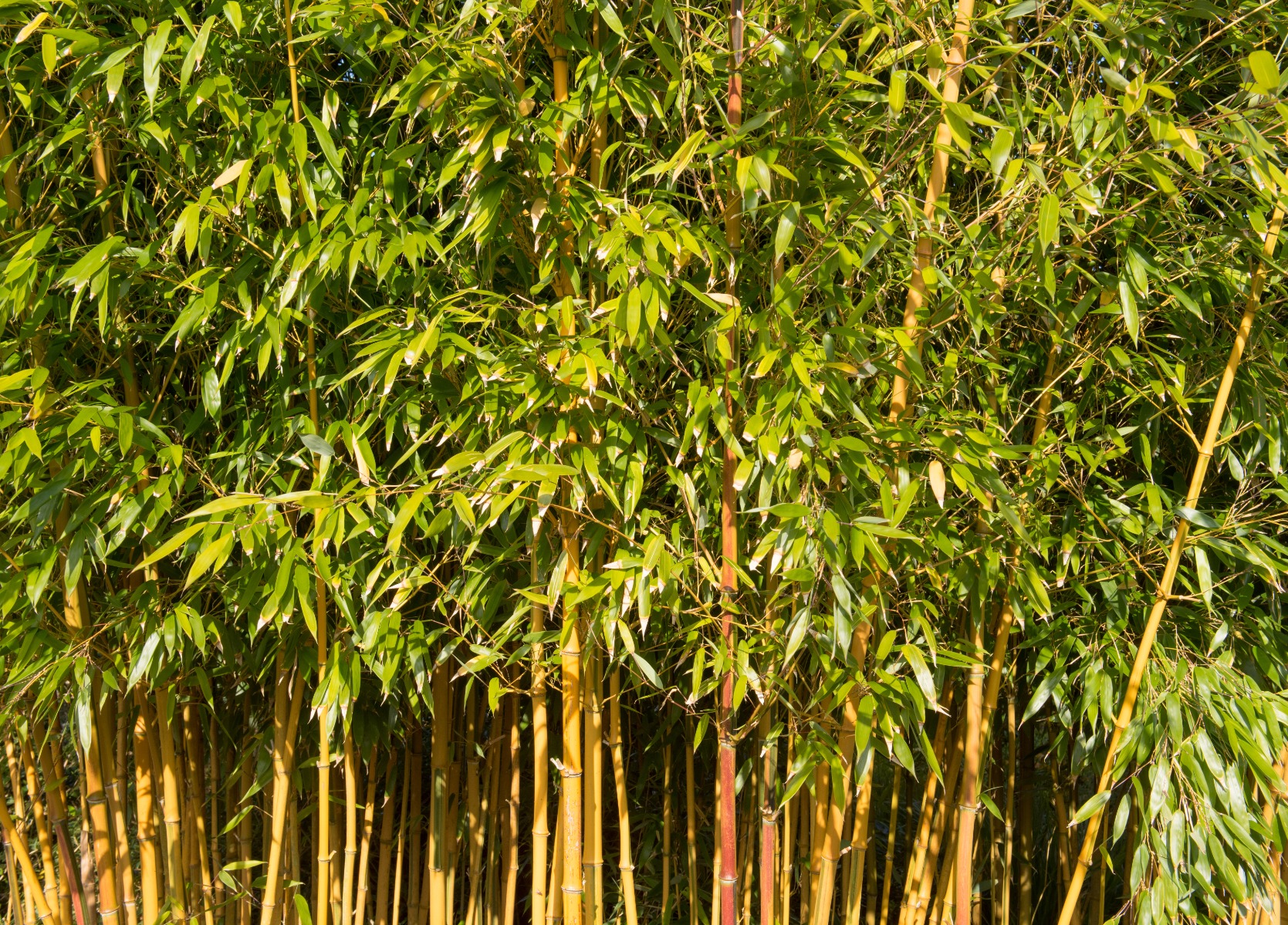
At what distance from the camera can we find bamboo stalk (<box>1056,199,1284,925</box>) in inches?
69.5

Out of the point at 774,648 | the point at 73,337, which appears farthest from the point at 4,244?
the point at 774,648

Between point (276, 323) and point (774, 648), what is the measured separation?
1023mm

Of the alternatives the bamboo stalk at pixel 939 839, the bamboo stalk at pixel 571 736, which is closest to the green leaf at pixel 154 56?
the bamboo stalk at pixel 571 736

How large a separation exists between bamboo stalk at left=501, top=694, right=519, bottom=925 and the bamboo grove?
6.7 inches

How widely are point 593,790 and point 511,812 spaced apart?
1.84 feet

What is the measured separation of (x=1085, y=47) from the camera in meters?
1.82

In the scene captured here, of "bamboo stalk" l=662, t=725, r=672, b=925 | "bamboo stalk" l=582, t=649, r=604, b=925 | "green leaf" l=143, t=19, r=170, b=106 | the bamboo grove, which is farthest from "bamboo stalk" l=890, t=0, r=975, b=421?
"green leaf" l=143, t=19, r=170, b=106

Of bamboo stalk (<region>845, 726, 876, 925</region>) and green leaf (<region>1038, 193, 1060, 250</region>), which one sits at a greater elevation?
green leaf (<region>1038, 193, 1060, 250</region>)

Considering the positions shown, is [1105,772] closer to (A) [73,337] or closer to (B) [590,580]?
(B) [590,580]

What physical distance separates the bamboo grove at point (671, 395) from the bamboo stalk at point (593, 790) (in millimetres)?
11

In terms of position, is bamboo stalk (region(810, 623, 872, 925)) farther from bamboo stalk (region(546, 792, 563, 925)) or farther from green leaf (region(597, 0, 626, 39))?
green leaf (region(597, 0, 626, 39))

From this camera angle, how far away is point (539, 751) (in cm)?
201

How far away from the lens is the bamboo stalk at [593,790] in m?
1.94

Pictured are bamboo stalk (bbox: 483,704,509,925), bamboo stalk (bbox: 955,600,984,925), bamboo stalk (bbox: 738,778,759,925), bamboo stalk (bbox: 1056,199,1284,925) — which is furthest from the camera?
bamboo stalk (bbox: 483,704,509,925)
